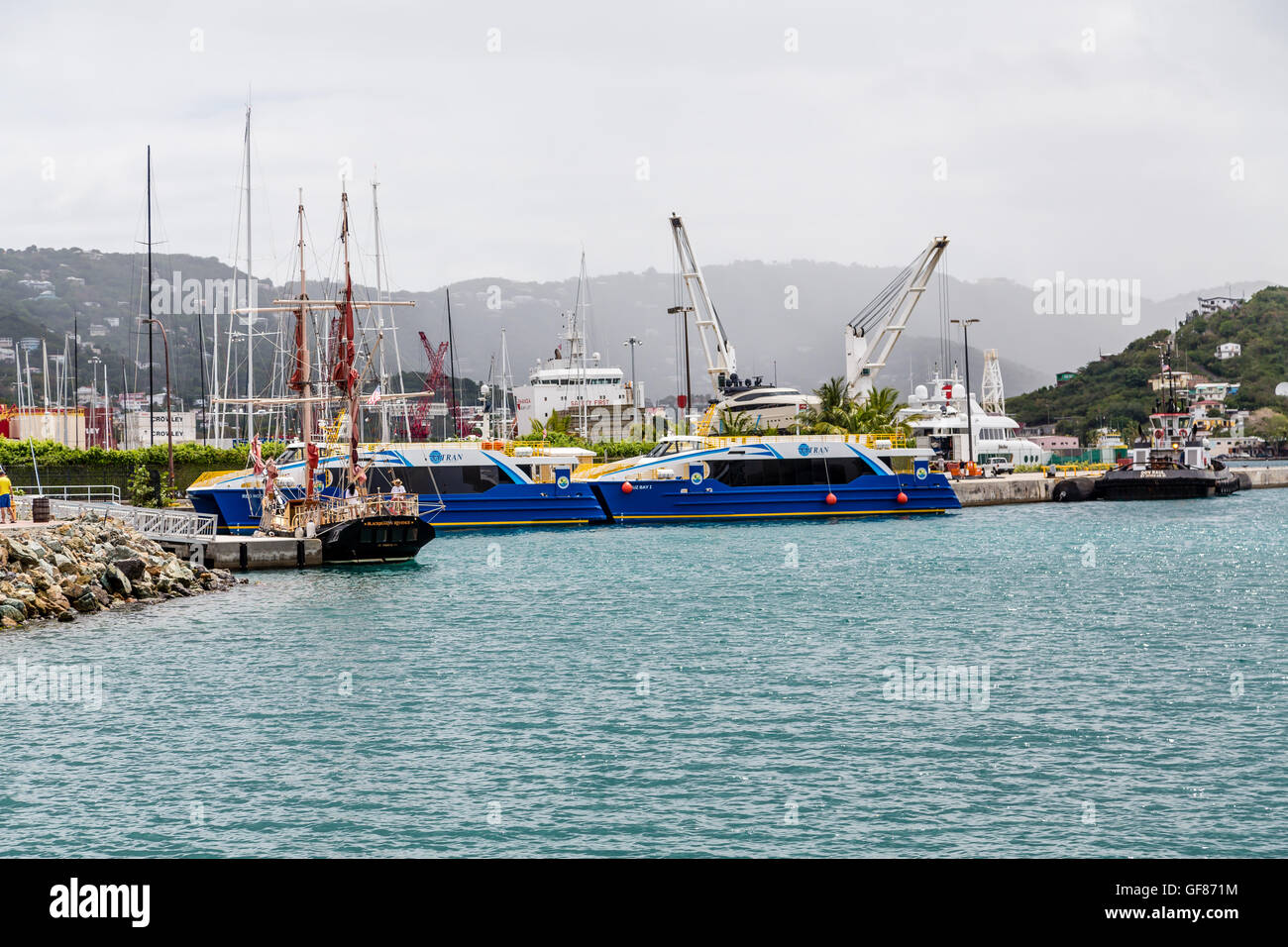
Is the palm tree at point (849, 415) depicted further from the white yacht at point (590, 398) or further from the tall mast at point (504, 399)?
the white yacht at point (590, 398)

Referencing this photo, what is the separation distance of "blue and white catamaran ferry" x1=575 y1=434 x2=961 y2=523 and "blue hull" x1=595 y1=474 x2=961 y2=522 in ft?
0.14

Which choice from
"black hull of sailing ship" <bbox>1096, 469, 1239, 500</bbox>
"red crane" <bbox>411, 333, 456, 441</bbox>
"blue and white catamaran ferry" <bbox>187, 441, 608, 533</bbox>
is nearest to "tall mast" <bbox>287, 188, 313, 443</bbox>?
"blue and white catamaran ferry" <bbox>187, 441, 608, 533</bbox>

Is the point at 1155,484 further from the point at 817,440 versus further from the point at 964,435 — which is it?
the point at 964,435

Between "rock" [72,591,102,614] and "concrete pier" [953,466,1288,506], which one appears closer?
"rock" [72,591,102,614]

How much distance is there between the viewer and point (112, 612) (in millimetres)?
24719

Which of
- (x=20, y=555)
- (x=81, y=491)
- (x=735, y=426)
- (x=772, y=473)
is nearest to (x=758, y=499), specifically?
(x=772, y=473)

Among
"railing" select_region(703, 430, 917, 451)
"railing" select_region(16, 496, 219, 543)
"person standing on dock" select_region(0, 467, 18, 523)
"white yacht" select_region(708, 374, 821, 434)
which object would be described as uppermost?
"white yacht" select_region(708, 374, 821, 434)

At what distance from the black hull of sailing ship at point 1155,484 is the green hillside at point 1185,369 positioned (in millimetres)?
60726

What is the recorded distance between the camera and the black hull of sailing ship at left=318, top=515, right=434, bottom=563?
33531 mm

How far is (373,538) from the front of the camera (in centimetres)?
3375

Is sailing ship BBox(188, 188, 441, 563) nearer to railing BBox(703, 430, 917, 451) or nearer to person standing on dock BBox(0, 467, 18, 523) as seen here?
person standing on dock BBox(0, 467, 18, 523)

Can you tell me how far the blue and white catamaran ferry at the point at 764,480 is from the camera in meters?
50.0

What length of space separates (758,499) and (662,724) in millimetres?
36504
